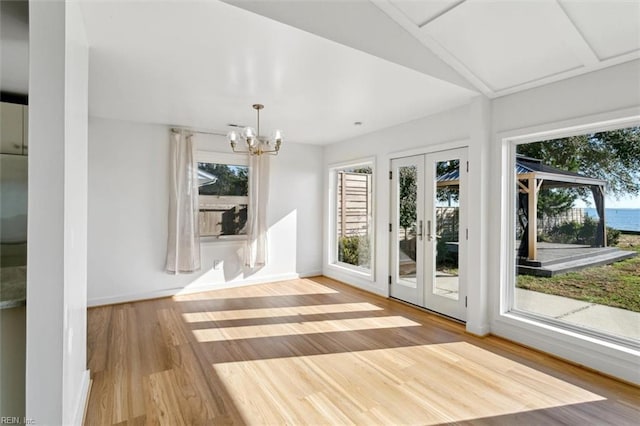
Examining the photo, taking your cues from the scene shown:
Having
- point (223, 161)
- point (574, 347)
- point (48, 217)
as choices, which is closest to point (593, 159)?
point (574, 347)

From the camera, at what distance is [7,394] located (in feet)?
4.92

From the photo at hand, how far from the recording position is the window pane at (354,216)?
5.33m

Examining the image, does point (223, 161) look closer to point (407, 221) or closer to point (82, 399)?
point (407, 221)

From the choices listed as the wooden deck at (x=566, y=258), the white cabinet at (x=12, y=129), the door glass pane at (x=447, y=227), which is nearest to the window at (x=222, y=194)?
the door glass pane at (x=447, y=227)

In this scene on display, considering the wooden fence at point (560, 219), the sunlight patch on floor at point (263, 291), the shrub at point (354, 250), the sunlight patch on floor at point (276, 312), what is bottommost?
the sunlight patch on floor at point (276, 312)

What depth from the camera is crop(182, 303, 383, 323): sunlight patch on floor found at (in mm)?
3807

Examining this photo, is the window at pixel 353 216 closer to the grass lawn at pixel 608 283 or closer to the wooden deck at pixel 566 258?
the wooden deck at pixel 566 258

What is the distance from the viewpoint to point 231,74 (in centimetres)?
282

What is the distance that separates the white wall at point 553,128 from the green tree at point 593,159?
244mm

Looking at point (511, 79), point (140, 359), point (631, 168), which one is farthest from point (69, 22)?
point (631, 168)

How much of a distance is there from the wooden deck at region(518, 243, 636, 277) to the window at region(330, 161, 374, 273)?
2281 mm

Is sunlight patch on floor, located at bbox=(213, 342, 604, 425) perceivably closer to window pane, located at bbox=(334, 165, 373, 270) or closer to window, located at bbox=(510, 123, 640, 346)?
window, located at bbox=(510, 123, 640, 346)

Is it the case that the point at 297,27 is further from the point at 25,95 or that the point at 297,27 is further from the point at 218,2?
the point at 25,95

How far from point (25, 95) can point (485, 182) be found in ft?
12.4
